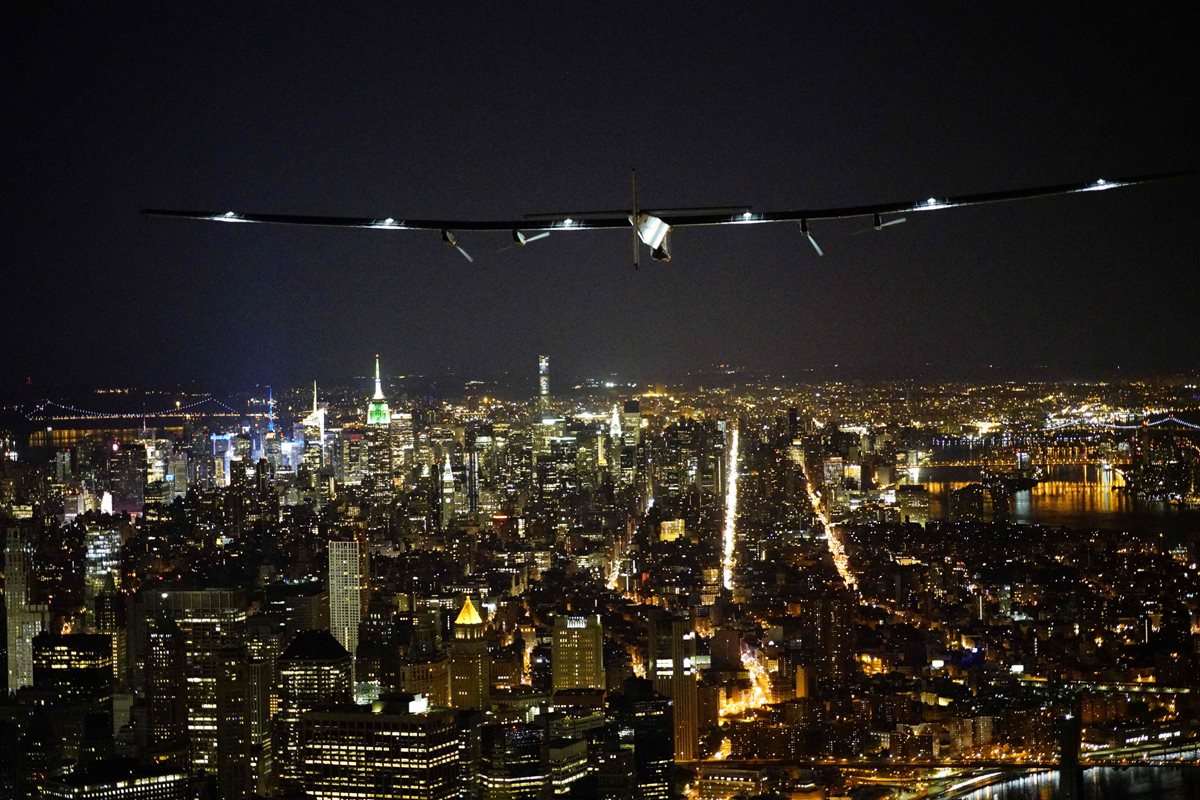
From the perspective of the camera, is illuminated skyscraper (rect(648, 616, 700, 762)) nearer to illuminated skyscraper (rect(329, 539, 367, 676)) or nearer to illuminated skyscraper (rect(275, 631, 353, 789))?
illuminated skyscraper (rect(275, 631, 353, 789))

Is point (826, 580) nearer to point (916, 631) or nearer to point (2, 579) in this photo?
point (916, 631)

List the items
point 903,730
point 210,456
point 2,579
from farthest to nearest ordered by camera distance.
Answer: point 210,456, point 2,579, point 903,730

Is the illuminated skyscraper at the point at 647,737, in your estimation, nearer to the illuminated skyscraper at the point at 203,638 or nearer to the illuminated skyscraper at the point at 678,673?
the illuminated skyscraper at the point at 678,673

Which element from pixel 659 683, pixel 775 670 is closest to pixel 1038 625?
pixel 775 670

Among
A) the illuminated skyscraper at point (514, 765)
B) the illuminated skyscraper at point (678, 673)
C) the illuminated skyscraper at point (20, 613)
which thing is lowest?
the illuminated skyscraper at point (514, 765)

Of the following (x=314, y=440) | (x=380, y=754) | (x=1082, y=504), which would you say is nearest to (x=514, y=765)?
(x=380, y=754)

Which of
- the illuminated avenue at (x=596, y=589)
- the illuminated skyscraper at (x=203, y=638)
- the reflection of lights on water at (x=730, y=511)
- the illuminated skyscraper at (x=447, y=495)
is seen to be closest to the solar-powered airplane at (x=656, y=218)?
the illuminated avenue at (x=596, y=589)
